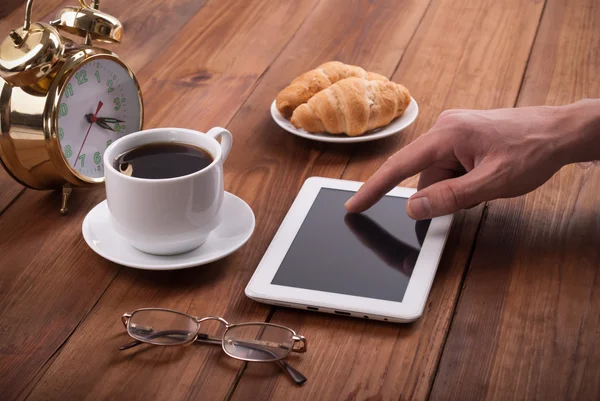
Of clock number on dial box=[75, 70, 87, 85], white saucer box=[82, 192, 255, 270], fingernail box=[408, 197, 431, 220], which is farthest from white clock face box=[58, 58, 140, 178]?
fingernail box=[408, 197, 431, 220]

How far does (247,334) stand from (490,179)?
442mm

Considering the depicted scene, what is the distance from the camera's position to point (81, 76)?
1.29 m

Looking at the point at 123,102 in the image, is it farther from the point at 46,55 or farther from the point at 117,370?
the point at 117,370

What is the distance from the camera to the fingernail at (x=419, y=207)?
118 centimetres

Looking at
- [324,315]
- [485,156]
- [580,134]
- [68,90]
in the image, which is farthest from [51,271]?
[580,134]

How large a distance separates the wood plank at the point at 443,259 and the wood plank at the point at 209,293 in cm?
6

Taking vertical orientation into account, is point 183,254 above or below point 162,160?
below

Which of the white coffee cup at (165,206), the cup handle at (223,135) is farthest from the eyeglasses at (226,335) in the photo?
the cup handle at (223,135)

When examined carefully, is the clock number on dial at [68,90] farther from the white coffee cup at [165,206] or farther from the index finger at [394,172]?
the index finger at [394,172]

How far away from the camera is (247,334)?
1015 millimetres

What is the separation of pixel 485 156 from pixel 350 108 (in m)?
0.32

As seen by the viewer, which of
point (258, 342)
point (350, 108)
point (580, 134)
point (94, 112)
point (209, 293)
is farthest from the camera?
point (350, 108)

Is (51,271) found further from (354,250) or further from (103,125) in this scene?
(354,250)

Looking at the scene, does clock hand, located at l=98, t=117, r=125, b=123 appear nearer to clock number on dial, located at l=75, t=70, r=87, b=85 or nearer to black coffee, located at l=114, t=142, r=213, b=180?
clock number on dial, located at l=75, t=70, r=87, b=85
